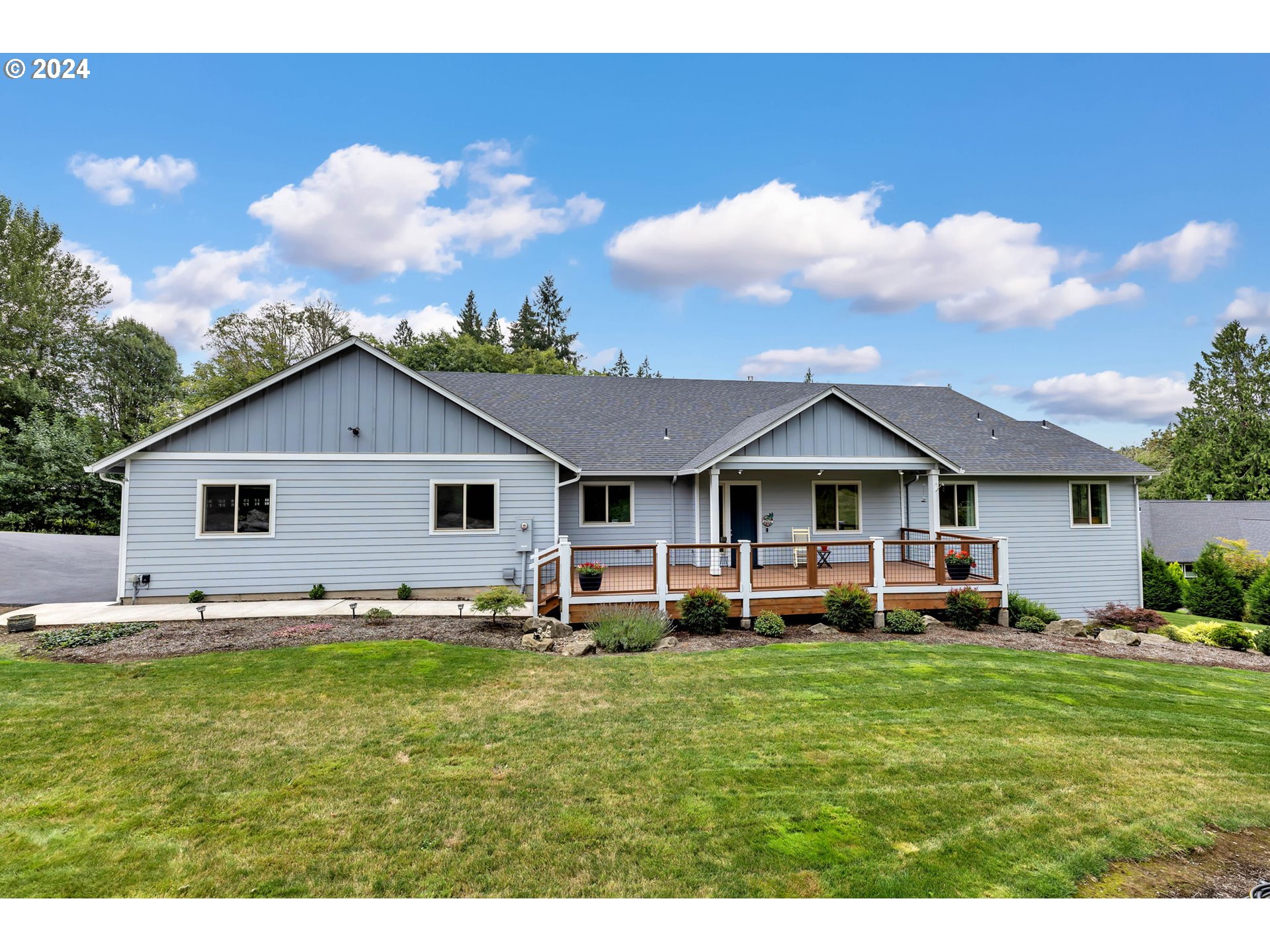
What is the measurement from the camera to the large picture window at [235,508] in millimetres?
11492

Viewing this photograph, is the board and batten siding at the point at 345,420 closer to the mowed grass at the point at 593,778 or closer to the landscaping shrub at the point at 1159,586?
the mowed grass at the point at 593,778

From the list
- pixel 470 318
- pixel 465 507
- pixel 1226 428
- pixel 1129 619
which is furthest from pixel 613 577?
pixel 470 318

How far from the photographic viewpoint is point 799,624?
11.0m

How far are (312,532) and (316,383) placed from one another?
3163mm

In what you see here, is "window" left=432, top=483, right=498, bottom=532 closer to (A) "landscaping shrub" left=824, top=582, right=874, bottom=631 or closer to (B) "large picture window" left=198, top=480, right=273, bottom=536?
(B) "large picture window" left=198, top=480, right=273, bottom=536

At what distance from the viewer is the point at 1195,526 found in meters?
21.4

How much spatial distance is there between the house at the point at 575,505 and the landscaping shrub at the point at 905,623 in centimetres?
66

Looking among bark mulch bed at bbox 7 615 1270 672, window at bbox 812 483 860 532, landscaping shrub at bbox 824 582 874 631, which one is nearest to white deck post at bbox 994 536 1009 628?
bark mulch bed at bbox 7 615 1270 672

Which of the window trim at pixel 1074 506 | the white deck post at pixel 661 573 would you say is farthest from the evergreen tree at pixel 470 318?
the window trim at pixel 1074 506

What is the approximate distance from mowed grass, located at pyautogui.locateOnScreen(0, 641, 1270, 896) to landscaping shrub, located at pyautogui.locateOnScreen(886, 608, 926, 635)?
10.1 feet

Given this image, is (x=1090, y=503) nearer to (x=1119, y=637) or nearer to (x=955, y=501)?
(x=955, y=501)

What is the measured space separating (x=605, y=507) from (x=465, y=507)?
11.8ft

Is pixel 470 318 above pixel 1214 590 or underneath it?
above

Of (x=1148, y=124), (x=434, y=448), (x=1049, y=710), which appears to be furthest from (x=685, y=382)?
(x=1049, y=710)
